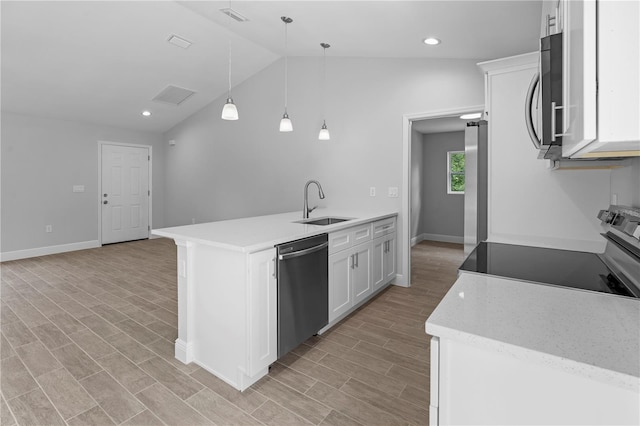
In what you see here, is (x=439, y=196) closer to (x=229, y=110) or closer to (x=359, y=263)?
(x=359, y=263)

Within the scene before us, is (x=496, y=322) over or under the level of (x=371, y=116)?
under

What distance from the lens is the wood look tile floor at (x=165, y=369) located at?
180 cm

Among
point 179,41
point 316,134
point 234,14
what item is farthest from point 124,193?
point 234,14

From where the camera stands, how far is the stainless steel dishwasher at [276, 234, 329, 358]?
2.22m

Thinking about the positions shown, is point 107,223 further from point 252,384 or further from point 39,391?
point 252,384

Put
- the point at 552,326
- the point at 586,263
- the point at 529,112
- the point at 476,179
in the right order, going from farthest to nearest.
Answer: the point at 476,179, the point at 586,263, the point at 529,112, the point at 552,326

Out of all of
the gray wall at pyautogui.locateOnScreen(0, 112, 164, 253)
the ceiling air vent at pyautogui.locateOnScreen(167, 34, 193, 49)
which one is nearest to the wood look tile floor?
the gray wall at pyautogui.locateOnScreen(0, 112, 164, 253)

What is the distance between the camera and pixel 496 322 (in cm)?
88

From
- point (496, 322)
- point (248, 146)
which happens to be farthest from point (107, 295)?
point (496, 322)

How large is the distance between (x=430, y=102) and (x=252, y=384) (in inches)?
135

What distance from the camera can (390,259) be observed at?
3.94 m

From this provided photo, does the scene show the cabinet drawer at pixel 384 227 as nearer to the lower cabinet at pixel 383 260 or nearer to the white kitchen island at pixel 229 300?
the lower cabinet at pixel 383 260

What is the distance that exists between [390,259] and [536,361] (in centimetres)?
322

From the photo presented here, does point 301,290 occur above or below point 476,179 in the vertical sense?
below
